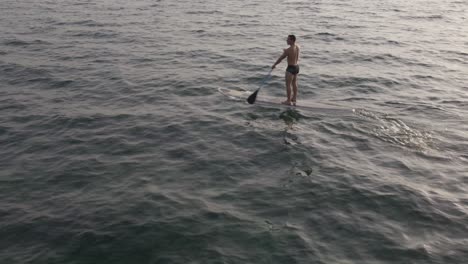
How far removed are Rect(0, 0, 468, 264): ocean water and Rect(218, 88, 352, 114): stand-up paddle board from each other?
217 mm

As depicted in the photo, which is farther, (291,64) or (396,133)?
(291,64)

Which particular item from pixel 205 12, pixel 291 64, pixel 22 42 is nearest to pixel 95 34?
pixel 22 42

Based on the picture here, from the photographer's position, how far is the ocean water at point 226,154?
30.2 ft

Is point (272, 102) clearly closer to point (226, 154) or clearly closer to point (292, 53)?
point (292, 53)

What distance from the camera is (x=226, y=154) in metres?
13.2

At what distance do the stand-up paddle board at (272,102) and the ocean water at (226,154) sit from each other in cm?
22

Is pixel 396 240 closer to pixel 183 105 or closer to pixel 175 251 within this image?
pixel 175 251

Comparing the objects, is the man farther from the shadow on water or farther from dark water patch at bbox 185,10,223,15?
dark water patch at bbox 185,10,223,15

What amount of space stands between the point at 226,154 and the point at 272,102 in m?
5.03

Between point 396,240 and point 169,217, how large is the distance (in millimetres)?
5170

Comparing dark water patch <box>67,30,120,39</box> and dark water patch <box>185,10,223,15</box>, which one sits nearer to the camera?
dark water patch <box>67,30,120,39</box>

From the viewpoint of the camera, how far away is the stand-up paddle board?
1676 cm

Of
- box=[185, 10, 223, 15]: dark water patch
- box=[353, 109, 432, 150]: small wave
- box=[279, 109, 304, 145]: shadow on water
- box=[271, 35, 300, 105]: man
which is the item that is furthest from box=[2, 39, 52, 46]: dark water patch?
box=[353, 109, 432, 150]: small wave

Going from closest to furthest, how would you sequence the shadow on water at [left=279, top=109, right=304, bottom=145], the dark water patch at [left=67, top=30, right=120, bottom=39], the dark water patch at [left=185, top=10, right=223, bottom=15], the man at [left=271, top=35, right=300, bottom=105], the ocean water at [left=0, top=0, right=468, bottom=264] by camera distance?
the ocean water at [left=0, top=0, right=468, bottom=264] → the shadow on water at [left=279, top=109, right=304, bottom=145] → the man at [left=271, top=35, right=300, bottom=105] → the dark water patch at [left=67, top=30, right=120, bottom=39] → the dark water patch at [left=185, top=10, right=223, bottom=15]
